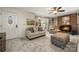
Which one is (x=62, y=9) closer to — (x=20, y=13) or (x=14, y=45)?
(x=20, y=13)

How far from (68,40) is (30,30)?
0.88 m

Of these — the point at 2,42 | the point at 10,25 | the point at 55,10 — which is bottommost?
the point at 2,42

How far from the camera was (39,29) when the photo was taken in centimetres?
199

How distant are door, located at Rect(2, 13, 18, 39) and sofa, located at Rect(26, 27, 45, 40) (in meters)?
0.29

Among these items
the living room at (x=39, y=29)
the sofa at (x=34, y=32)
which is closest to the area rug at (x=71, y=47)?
the living room at (x=39, y=29)

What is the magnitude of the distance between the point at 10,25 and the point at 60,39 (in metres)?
1.17

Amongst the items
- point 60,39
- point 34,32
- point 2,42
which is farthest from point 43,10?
point 2,42

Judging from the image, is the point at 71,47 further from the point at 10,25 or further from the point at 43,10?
the point at 10,25

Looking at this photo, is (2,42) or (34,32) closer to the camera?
(2,42)

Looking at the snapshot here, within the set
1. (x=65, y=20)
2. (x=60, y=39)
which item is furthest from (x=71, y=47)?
(x=65, y=20)

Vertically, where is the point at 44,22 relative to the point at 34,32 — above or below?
above

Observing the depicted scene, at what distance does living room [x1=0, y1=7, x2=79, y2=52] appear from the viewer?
1.82 meters

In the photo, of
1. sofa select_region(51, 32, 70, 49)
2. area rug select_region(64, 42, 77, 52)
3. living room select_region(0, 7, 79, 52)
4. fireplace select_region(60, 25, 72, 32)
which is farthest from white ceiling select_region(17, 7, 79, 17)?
area rug select_region(64, 42, 77, 52)

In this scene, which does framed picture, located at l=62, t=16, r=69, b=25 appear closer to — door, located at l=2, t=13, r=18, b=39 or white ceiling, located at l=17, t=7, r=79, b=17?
white ceiling, located at l=17, t=7, r=79, b=17
